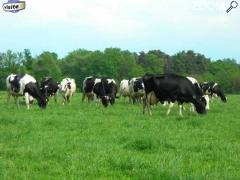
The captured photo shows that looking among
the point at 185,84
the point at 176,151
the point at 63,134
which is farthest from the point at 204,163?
the point at 185,84

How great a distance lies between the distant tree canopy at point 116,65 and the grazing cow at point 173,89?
78119 mm

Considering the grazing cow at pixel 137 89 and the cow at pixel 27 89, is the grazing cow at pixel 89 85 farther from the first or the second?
the cow at pixel 27 89

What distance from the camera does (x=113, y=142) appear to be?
1344 centimetres

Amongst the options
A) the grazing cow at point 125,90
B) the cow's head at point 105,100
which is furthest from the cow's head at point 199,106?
the grazing cow at point 125,90

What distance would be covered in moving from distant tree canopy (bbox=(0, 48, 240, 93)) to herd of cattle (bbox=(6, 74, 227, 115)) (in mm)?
67422

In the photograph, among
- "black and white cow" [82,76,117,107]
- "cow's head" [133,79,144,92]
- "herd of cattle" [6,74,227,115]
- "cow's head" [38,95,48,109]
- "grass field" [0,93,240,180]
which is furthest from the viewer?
"cow's head" [133,79,144,92]

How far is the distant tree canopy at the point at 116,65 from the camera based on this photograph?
10825cm

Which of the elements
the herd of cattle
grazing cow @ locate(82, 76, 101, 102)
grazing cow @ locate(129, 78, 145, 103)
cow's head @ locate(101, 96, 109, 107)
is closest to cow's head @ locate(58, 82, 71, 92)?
the herd of cattle

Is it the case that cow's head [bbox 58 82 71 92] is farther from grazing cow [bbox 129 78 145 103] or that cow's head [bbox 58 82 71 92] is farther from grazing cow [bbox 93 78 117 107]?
grazing cow [bbox 129 78 145 103]

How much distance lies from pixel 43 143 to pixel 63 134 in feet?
6.86

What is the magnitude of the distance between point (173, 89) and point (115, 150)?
42.7 ft

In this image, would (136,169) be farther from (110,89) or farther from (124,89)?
(124,89)

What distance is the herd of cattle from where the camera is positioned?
24406 mm

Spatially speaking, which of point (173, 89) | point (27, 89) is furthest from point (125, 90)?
point (173, 89)
